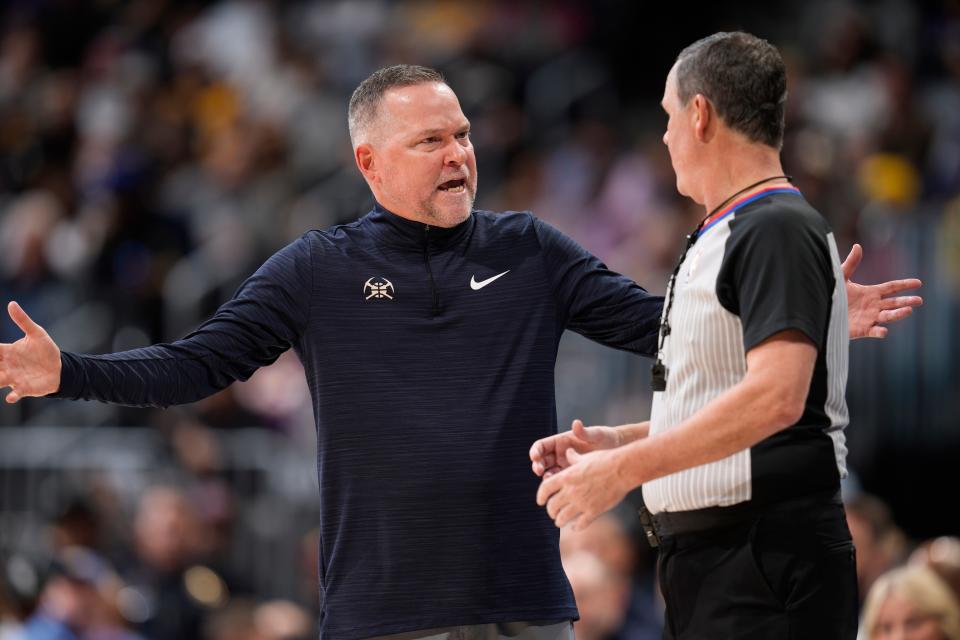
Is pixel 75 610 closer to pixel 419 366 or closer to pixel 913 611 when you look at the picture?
pixel 419 366

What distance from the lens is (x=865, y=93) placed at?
9875mm

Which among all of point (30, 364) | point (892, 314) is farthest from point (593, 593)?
point (30, 364)

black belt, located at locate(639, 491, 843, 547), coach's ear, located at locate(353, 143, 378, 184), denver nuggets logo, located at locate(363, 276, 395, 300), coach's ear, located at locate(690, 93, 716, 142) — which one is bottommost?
black belt, located at locate(639, 491, 843, 547)

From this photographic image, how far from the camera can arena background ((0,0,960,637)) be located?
25.7 ft

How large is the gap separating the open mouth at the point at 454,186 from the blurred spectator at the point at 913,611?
83.7 inches

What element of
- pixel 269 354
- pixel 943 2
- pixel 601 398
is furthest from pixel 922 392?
pixel 269 354

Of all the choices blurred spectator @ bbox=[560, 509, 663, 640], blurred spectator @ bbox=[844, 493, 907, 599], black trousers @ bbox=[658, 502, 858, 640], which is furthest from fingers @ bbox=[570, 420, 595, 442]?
blurred spectator @ bbox=[844, 493, 907, 599]

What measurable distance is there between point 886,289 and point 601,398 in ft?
14.8

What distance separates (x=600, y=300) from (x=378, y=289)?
624 millimetres

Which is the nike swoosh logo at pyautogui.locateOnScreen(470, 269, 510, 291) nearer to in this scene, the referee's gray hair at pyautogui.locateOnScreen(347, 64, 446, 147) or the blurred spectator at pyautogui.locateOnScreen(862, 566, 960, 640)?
the referee's gray hair at pyautogui.locateOnScreen(347, 64, 446, 147)

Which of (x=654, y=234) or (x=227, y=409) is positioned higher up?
(x=654, y=234)

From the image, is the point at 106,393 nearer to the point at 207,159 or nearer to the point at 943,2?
the point at 207,159

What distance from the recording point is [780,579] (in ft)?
9.86

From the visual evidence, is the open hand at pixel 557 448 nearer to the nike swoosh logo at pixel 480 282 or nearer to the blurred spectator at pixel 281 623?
the nike swoosh logo at pixel 480 282
